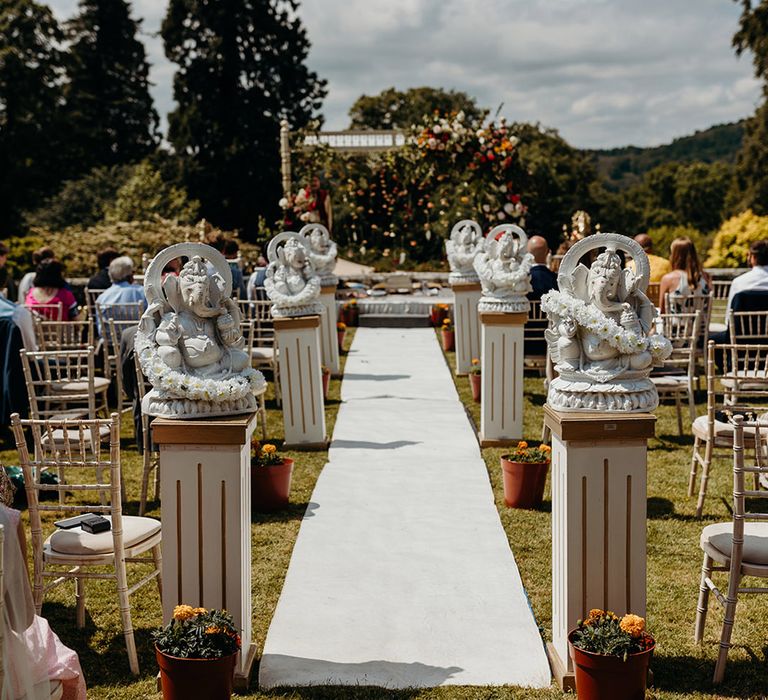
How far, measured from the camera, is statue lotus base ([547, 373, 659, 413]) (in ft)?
12.9

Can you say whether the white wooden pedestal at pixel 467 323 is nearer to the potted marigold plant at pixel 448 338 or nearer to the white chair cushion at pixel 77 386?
the potted marigold plant at pixel 448 338

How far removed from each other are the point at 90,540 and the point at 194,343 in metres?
0.99

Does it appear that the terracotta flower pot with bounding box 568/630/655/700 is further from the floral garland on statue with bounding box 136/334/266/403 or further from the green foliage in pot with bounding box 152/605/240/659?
the floral garland on statue with bounding box 136/334/266/403

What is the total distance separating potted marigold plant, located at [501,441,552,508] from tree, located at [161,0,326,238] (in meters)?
25.8

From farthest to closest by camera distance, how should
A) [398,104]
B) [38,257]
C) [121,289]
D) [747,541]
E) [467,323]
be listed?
1. [398,104]
2. [467,323]
3. [38,257]
4. [121,289]
5. [747,541]

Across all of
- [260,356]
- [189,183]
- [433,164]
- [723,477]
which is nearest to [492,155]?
[433,164]

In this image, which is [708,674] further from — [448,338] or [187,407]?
[448,338]

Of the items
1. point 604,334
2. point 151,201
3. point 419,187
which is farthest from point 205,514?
point 151,201

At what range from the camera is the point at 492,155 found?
1598cm

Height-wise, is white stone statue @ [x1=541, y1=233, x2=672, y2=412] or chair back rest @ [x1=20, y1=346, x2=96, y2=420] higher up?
white stone statue @ [x1=541, y1=233, x2=672, y2=412]

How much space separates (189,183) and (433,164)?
51.8 ft

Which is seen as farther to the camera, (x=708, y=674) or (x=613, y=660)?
(x=708, y=674)

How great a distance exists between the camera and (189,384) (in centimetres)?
398

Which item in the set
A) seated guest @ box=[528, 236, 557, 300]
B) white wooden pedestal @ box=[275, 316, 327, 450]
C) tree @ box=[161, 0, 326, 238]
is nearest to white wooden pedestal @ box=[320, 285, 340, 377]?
seated guest @ box=[528, 236, 557, 300]
